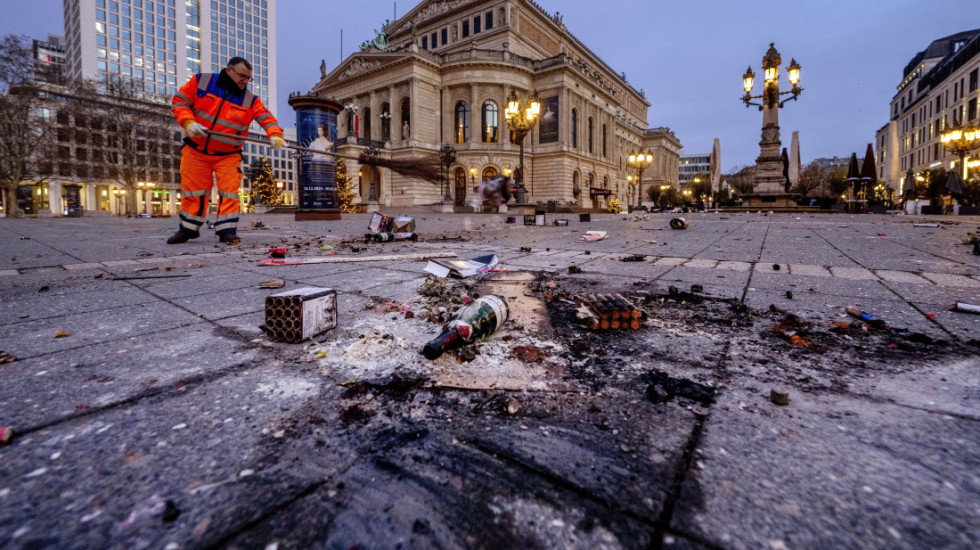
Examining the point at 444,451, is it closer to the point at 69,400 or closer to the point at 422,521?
the point at 422,521

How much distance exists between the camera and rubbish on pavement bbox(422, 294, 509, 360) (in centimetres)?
171

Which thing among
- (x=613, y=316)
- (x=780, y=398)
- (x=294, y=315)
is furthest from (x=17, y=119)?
(x=780, y=398)

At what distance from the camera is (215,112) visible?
5.68 m

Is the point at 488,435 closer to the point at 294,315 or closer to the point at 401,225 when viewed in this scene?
the point at 294,315

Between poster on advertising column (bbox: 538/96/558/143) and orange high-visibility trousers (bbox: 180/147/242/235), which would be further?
poster on advertising column (bbox: 538/96/558/143)

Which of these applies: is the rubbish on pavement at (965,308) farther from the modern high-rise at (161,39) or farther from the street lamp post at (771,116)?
the modern high-rise at (161,39)

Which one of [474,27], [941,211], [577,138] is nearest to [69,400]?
[941,211]

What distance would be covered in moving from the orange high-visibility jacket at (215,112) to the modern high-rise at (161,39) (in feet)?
226

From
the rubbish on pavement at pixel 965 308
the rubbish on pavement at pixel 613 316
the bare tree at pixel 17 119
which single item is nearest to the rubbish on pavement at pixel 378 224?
the rubbish on pavement at pixel 613 316

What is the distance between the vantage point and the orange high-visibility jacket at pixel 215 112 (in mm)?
5504

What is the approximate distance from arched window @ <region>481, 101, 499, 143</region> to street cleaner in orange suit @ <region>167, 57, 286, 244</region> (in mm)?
32572

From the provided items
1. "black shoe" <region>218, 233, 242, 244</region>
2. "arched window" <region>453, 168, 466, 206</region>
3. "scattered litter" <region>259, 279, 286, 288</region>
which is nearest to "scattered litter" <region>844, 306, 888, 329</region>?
"scattered litter" <region>259, 279, 286, 288</region>

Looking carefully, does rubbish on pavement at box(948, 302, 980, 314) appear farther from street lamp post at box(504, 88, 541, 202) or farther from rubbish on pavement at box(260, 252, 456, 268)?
street lamp post at box(504, 88, 541, 202)

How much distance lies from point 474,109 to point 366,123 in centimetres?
1151
